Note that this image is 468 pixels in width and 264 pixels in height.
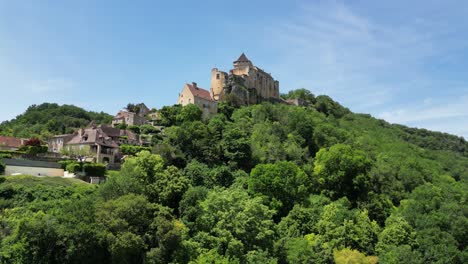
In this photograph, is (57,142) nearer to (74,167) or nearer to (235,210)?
(74,167)

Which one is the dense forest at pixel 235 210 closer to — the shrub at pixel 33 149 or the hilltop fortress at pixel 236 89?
the hilltop fortress at pixel 236 89

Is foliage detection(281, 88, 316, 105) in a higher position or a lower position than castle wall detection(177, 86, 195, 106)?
higher

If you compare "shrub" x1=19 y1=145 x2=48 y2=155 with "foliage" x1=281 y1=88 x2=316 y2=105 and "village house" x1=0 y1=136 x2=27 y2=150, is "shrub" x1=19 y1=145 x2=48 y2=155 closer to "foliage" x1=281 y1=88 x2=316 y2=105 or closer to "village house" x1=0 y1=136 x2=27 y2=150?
"village house" x1=0 y1=136 x2=27 y2=150

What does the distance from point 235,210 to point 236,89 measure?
58.0 meters

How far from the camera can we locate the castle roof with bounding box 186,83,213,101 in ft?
281

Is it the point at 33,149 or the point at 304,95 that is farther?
the point at 304,95

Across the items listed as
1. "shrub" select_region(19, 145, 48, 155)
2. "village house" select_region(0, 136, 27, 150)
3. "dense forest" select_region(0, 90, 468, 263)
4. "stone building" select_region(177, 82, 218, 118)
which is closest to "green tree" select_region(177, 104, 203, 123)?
"dense forest" select_region(0, 90, 468, 263)

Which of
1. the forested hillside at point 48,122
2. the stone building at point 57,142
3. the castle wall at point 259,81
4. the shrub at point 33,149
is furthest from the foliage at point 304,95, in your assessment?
the shrub at point 33,149

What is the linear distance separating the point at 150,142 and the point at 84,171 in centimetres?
2249

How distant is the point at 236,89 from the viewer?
9494 centimetres

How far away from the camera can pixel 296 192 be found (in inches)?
2000

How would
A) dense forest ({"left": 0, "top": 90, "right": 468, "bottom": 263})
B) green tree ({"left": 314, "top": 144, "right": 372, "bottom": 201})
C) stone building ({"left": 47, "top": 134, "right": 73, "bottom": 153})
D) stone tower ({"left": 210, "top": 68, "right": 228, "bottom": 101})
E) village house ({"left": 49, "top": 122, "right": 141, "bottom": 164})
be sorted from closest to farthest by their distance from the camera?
1. dense forest ({"left": 0, "top": 90, "right": 468, "bottom": 263})
2. green tree ({"left": 314, "top": 144, "right": 372, "bottom": 201})
3. village house ({"left": 49, "top": 122, "right": 141, "bottom": 164})
4. stone building ({"left": 47, "top": 134, "right": 73, "bottom": 153})
5. stone tower ({"left": 210, "top": 68, "right": 228, "bottom": 101})

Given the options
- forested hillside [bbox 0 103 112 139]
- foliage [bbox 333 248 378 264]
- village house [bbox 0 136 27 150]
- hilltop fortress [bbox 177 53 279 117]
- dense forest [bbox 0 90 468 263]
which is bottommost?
foliage [bbox 333 248 378 264]

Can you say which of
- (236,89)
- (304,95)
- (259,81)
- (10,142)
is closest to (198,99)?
(236,89)
